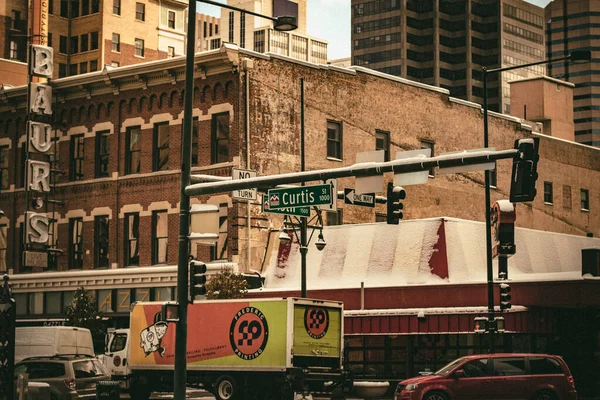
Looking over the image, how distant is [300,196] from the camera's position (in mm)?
24766

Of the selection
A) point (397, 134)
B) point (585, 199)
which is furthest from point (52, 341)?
point (585, 199)

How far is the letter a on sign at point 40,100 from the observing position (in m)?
51.8

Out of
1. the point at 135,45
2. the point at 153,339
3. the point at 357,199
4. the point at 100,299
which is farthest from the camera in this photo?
the point at 135,45

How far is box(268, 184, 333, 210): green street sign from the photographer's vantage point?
947 inches

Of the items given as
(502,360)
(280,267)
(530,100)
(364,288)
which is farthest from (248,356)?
(530,100)

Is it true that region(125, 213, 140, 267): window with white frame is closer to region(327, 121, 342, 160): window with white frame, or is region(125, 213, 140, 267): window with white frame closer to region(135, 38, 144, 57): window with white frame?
region(327, 121, 342, 160): window with white frame

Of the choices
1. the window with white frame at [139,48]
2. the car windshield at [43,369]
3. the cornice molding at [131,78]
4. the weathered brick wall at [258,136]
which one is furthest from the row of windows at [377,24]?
the car windshield at [43,369]

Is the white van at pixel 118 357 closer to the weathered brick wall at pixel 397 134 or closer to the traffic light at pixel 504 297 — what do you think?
the weathered brick wall at pixel 397 134

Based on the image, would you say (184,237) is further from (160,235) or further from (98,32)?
(98,32)

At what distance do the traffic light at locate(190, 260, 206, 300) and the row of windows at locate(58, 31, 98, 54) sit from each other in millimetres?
76775

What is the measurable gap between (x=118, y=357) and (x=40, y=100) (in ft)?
61.3

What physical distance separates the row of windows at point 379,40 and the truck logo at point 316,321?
5753 inches

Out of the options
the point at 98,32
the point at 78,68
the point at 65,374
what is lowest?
the point at 65,374

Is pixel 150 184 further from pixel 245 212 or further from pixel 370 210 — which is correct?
pixel 370 210
